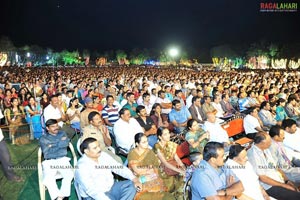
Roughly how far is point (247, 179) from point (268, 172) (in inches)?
28.4

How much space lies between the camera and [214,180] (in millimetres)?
3418

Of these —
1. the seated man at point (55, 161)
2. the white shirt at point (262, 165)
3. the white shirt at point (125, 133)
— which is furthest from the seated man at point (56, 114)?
the white shirt at point (262, 165)

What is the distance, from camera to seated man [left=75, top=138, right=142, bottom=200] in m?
3.71

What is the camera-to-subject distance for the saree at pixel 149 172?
3.98m

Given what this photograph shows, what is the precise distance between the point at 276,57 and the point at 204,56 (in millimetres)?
44947

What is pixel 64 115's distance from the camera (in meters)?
7.13

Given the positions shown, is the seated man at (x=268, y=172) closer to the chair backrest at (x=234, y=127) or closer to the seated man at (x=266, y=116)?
the chair backrest at (x=234, y=127)

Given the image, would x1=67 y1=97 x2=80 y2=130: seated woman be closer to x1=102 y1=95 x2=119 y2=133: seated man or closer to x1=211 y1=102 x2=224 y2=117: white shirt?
x1=102 y1=95 x2=119 y2=133: seated man

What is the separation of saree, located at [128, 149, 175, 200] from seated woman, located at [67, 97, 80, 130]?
3082mm

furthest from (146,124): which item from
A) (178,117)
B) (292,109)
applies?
(292,109)

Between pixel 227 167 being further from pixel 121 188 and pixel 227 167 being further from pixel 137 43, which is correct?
pixel 137 43

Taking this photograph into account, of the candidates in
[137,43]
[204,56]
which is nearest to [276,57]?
[204,56]

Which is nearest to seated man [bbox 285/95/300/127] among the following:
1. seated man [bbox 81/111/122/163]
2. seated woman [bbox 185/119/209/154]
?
seated woman [bbox 185/119/209/154]

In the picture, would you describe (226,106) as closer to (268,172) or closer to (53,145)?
(268,172)
